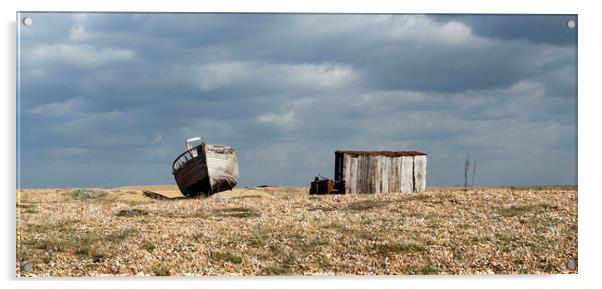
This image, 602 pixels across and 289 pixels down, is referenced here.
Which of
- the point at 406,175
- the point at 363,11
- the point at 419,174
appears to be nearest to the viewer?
the point at 363,11

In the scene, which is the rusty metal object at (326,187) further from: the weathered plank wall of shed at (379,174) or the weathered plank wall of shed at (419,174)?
the weathered plank wall of shed at (419,174)

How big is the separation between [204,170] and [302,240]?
21.1 m

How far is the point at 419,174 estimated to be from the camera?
1619 inches

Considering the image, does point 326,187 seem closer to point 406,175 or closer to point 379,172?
point 379,172

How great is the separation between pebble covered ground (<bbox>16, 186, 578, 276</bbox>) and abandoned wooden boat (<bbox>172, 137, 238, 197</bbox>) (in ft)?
47.3

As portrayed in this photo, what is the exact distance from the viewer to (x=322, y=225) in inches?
903

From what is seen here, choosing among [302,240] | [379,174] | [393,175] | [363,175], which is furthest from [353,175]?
[302,240]

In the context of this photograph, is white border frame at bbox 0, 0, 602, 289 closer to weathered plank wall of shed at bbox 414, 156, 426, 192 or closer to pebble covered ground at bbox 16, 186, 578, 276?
pebble covered ground at bbox 16, 186, 578, 276

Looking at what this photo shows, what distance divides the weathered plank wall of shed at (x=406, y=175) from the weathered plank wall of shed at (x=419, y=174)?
27 cm
